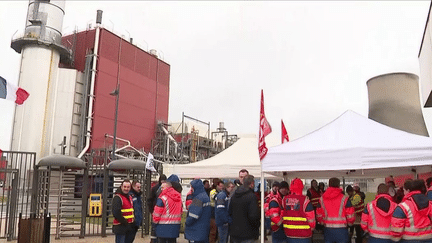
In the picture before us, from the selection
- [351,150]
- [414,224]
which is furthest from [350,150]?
[414,224]

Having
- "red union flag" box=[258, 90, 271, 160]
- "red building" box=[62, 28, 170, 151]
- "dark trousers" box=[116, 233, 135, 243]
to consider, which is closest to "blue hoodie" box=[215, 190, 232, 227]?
"red union flag" box=[258, 90, 271, 160]

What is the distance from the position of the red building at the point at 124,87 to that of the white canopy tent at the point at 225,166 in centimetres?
2121

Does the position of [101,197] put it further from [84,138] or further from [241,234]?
[84,138]

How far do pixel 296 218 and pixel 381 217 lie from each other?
1.43 metres

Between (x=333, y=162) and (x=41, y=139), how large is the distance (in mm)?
30317

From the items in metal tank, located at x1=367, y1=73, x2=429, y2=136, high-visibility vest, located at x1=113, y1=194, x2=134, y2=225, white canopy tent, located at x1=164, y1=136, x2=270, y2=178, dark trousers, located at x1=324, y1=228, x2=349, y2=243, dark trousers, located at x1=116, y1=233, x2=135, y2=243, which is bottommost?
dark trousers, located at x1=116, y1=233, x2=135, y2=243

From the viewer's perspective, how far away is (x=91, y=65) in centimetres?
3453

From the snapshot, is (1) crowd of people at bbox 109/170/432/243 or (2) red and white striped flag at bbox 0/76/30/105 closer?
(1) crowd of people at bbox 109/170/432/243

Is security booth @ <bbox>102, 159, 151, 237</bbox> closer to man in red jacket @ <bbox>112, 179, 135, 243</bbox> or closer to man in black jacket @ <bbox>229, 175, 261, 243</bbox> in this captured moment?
man in red jacket @ <bbox>112, 179, 135, 243</bbox>

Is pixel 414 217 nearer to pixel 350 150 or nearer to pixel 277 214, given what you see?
pixel 350 150

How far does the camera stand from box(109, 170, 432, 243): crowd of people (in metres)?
5.53

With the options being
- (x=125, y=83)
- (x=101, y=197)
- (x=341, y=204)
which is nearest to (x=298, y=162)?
(x=341, y=204)

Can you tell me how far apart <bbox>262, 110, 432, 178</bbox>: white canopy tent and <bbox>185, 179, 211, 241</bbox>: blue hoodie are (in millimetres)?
1373

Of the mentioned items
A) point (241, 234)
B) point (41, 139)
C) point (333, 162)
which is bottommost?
point (241, 234)
